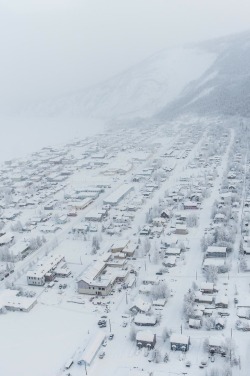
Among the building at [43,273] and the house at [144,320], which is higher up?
the building at [43,273]

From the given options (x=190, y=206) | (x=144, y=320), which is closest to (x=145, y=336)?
(x=144, y=320)

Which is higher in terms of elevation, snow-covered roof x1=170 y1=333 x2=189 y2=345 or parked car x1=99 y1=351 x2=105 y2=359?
snow-covered roof x1=170 y1=333 x2=189 y2=345

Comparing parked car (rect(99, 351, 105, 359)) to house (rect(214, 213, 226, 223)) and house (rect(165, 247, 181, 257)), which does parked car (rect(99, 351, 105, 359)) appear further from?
house (rect(214, 213, 226, 223))

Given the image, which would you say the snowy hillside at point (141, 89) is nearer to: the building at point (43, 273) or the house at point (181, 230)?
the house at point (181, 230)

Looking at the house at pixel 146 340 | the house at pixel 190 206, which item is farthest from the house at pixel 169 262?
the house at pixel 190 206

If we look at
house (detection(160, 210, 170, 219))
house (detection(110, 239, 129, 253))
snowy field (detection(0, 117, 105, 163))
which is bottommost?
snowy field (detection(0, 117, 105, 163))

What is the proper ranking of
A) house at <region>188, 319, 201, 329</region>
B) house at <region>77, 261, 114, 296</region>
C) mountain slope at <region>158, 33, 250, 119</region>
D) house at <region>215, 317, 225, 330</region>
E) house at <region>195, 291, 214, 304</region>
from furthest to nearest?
mountain slope at <region>158, 33, 250, 119</region> < house at <region>77, 261, 114, 296</region> < house at <region>195, 291, 214, 304</region> < house at <region>188, 319, 201, 329</region> < house at <region>215, 317, 225, 330</region>

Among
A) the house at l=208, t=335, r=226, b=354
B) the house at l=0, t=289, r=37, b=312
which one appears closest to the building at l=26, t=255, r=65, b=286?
the house at l=0, t=289, r=37, b=312
